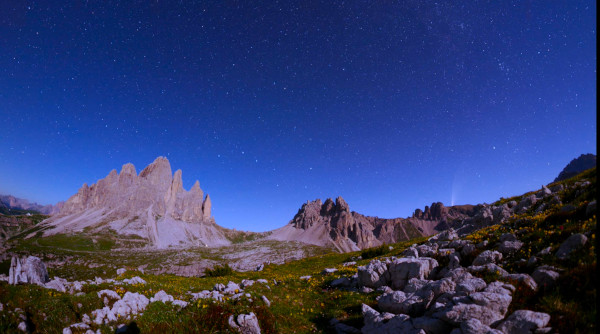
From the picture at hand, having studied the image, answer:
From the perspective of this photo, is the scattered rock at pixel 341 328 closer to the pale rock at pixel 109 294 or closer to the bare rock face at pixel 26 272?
the pale rock at pixel 109 294

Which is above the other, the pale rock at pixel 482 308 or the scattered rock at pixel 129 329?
the pale rock at pixel 482 308

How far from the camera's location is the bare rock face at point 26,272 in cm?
1395

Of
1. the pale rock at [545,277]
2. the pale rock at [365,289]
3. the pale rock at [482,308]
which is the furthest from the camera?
the pale rock at [365,289]

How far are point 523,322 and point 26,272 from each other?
2450 centimetres

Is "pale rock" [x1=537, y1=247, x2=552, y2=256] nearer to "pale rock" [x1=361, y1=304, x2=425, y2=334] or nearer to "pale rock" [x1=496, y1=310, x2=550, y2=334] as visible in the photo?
"pale rock" [x1=496, y1=310, x2=550, y2=334]

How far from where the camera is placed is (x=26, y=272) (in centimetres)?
1459

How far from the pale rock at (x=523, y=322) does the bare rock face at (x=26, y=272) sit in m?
22.5

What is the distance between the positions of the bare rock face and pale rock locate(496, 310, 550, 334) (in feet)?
73.9

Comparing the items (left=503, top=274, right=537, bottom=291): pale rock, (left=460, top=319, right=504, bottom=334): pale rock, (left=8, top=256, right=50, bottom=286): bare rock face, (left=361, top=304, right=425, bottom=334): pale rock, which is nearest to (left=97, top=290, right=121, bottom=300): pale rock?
(left=8, top=256, right=50, bottom=286): bare rock face

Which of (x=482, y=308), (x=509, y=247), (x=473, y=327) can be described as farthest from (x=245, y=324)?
(x=509, y=247)

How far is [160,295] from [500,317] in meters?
15.2

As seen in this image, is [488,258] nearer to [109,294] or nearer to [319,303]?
[319,303]

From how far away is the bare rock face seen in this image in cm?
1395

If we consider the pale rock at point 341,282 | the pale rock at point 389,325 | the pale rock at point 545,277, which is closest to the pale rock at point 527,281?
the pale rock at point 545,277
